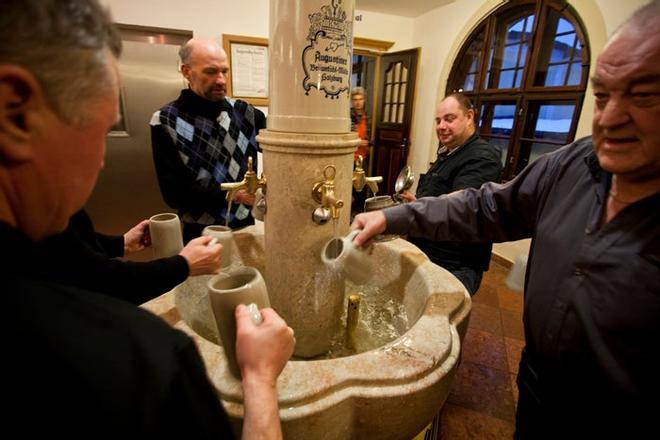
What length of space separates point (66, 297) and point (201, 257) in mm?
676

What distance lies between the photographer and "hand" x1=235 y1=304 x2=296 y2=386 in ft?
2.07

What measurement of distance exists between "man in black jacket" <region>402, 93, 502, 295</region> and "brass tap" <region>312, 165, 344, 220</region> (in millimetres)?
675

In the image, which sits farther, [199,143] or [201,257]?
[199,143]

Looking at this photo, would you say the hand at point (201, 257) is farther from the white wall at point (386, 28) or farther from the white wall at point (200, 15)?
the white wall at point (386, 28)

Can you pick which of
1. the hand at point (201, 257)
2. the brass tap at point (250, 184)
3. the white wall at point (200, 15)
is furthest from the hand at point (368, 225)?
the white wall at point (200, 15)

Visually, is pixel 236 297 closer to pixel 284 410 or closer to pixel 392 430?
pixel 284 410

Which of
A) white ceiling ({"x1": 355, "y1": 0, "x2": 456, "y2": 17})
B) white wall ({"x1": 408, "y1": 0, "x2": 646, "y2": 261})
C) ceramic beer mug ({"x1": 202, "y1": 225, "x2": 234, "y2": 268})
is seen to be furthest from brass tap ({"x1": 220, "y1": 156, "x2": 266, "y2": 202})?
white ceiling ({"x1": 355, "y1": 0, "x2": 456, "y2": 17})

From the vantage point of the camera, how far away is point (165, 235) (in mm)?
1149

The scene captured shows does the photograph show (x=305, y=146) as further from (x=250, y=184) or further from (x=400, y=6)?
(x=400, y=6)

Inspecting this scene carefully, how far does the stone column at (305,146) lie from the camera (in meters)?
0.99

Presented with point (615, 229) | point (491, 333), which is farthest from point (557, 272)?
point (491, 333)

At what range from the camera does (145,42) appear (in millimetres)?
3170

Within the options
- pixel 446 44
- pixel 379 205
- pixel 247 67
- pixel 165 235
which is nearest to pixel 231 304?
pixel 165 235

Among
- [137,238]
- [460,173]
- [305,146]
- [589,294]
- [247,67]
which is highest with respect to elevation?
[247,67]
